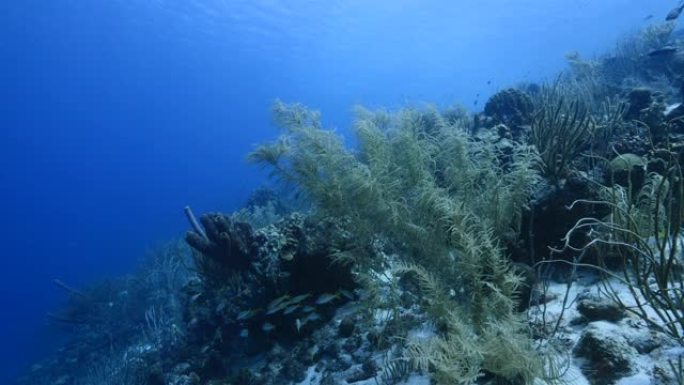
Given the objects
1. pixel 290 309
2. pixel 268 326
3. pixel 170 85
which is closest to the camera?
pixel 290 309

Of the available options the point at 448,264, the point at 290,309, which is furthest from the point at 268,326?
the point at 448,264

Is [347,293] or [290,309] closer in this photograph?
[290,309]

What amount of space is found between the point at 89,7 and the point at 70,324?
34.4 m

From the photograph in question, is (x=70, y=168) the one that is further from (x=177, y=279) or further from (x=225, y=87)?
(x=177, y=279)

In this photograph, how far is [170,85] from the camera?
81438mm

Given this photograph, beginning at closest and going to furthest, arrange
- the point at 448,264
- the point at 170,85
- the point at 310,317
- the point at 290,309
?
the point at 448,264, the point at 290,309, the point at 310,317, the point at 170,85

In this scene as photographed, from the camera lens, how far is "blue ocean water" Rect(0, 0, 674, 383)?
39.9 m

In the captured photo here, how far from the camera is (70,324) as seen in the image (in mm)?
16484

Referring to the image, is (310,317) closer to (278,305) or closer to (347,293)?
(278,305)

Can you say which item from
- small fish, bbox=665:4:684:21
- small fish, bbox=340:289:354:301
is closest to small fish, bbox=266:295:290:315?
small fish, bbox=340:289:354:301

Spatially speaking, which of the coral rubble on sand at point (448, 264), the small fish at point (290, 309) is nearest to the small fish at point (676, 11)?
the coral rubble on sand at point (448, 264)

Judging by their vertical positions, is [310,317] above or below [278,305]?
below

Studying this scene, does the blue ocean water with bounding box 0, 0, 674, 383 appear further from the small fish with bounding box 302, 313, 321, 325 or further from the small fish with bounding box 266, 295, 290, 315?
the small fish with bounding box 302, 313, 321, 325

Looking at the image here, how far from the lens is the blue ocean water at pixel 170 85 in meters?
39.9
